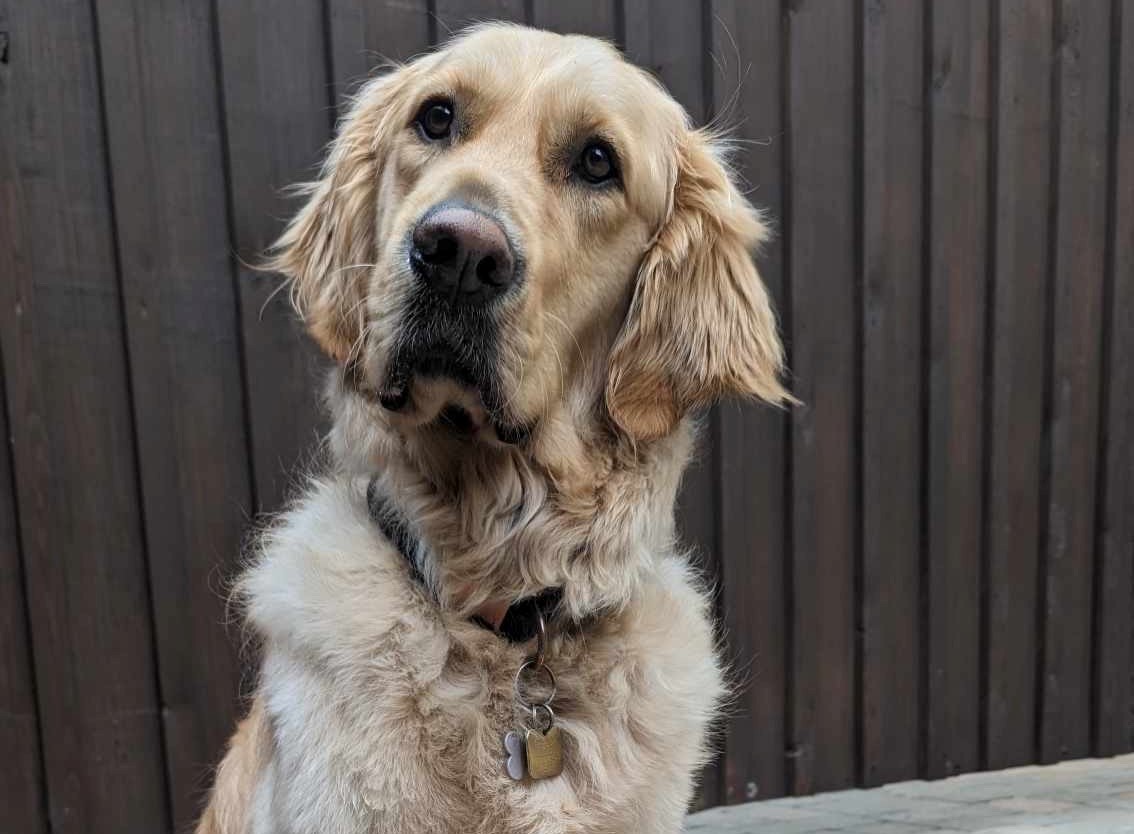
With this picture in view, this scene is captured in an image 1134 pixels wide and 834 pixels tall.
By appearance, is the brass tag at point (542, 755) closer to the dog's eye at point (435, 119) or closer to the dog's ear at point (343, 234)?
the dog's ear at point (343, 234)

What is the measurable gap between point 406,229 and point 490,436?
0.41 meters

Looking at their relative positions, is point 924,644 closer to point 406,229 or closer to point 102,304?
point 406,229

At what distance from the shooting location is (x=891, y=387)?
3.39 meters

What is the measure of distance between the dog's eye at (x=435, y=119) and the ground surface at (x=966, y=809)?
2451 mm

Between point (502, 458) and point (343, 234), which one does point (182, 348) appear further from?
point (502, 458)

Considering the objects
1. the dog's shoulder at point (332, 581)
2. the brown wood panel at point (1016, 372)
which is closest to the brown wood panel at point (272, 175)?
the dog's shoulder at point (332, 581)

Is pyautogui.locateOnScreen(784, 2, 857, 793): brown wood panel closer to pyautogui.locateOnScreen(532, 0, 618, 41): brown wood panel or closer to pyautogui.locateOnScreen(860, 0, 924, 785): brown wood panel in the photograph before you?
pyautogui.locateOnScreen(860, 0, 924, 785): brown wood panel

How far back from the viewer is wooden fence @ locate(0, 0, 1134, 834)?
2.74 m

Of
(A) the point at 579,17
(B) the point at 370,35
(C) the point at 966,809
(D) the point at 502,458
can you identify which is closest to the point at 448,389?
(D) the point at 502,458

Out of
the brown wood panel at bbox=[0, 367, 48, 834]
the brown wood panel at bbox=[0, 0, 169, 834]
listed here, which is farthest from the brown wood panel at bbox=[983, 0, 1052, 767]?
the brown wood panel at bbox=[0, 367, 48, 834]

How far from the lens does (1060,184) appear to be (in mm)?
3502

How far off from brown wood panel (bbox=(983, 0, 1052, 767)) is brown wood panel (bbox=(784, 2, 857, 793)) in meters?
0.59

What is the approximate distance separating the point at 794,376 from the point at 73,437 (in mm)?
2309

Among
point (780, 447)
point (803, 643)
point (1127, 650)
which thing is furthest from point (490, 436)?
point (1127, 650)
